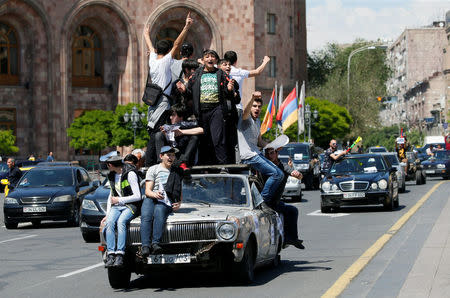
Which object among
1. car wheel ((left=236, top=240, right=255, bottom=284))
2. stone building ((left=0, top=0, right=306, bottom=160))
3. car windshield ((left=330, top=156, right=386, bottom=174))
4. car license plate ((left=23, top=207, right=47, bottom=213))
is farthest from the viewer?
stone building ((left=0, top=0, right=306, bottom=160))

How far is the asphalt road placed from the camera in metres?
10.2

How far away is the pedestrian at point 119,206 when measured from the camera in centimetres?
1015

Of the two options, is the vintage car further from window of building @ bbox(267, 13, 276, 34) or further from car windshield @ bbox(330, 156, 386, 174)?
window of building @ bbox(267, 13, 276, 34)

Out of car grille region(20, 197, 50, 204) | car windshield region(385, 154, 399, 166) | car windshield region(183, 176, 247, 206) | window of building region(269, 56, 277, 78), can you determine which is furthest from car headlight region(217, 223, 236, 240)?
window of building region(269, 56, 277, 78)

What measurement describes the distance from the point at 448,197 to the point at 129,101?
40355mm

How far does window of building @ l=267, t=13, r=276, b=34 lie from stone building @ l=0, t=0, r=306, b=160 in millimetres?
832

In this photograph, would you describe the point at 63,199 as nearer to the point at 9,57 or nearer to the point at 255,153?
the point at 255,153

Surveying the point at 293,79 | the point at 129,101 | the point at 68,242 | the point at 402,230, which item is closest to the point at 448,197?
the point at 402,230

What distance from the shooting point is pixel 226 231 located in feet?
33.1

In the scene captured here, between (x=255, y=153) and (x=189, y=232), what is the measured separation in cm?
205

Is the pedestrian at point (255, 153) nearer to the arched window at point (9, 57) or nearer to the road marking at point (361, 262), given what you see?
the road marking at point (361, 262)

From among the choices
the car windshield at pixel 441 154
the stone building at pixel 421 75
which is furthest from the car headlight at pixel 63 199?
the stone building at pixel 421 75

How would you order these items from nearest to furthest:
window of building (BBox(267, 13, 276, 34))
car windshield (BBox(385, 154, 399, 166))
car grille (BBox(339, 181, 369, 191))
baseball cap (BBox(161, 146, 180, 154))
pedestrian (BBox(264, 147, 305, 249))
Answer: baseball cap (BBox(161, 146, 180, 154)) → pedestrian (BBox(264, 147, 305, 249)) → car grille (BBox(339, 181, 369, 191)) → car windshield (BBox(385, 154, 399, 166)) → window of building (BBox(267, 13, 276, 34))

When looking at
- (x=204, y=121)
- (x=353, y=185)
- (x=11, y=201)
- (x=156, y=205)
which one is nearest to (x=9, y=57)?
(x=11, y=201)
